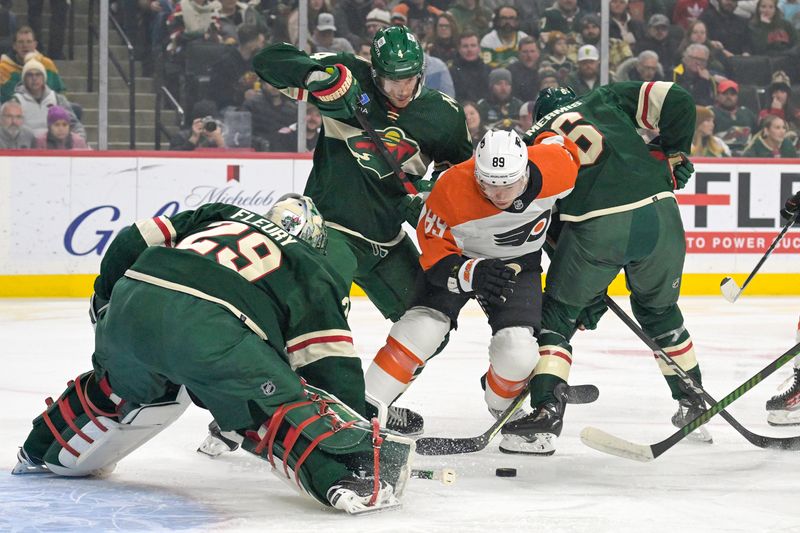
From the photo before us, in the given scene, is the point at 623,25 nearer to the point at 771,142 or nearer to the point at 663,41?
the point at 663,41

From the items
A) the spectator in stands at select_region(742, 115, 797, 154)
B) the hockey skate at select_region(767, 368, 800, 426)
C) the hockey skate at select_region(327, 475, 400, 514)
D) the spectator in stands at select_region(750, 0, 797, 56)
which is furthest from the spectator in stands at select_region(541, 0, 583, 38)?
the hockey skate at select_region(327, 475, 400, 514)

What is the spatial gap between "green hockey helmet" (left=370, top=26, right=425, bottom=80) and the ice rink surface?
105cm

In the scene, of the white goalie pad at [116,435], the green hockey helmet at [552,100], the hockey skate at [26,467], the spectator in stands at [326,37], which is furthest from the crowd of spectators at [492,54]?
the white goalie pad at [116,435]

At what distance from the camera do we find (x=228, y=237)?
265 centimetres

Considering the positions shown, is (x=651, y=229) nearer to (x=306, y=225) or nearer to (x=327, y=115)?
(x=327, y=115)

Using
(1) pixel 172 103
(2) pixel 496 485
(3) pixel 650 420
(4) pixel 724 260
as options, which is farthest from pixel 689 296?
(2) pixel 496 485

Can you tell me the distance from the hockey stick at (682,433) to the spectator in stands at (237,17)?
13.1ft

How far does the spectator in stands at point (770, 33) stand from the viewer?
782cm

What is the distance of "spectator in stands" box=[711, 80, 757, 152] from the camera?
303 inches

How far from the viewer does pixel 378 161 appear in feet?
12.0

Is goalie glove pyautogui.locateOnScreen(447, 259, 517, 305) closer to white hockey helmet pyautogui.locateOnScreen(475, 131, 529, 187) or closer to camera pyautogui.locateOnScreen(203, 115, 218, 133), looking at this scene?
white hockey helmet pyautogui.locateOnScreen(475, 131, 529, 187)

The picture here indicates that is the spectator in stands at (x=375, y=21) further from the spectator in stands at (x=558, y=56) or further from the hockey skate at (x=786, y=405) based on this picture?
the hockey skate at (x=786, y=405)

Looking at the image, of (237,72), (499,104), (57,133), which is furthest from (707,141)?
(57,133)

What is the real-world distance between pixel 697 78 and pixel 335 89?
4.74 m
